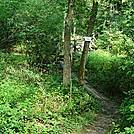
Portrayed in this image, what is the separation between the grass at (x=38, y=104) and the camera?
5.14 m

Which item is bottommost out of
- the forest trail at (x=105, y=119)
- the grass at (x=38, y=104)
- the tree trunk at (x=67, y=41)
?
the forest trail at (x=105, y=119)

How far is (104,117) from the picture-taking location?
7523 millimetres

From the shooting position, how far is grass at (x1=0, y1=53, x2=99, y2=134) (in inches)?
202

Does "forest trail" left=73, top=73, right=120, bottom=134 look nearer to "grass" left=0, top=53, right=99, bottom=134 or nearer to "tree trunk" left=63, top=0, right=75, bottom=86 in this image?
"grass" left=0, top=53, right=99, bottom=134

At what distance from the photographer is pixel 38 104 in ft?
19.9

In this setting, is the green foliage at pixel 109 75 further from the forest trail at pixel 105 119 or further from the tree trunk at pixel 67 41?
the tree trunk at pixel 67 41

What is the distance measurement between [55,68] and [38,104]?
3871 mm

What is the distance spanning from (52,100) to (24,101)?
3.17ft

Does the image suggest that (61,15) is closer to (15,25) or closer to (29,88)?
(15,25)

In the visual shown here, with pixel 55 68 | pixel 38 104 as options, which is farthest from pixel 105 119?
pixel 55 68

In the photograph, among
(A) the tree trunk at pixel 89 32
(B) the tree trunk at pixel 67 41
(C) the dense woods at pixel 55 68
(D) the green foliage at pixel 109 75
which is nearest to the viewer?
(C) the dense woods at pixel 55 68

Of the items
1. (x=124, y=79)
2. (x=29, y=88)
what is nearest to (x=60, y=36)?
(x=124, y=79)

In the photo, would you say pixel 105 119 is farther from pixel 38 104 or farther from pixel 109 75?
pixel 109 75

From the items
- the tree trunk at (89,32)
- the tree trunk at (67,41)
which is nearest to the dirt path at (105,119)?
the tree trunk at (89,32)
